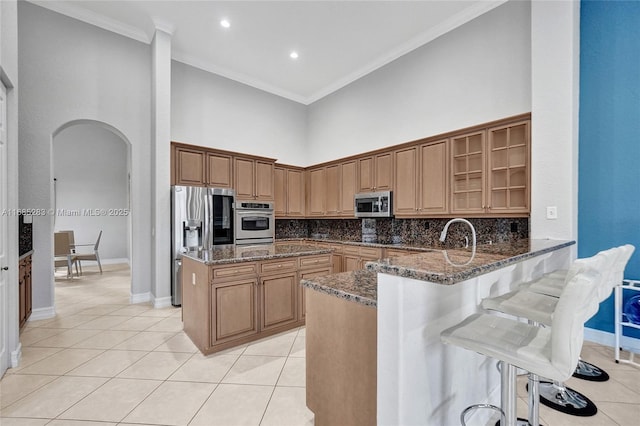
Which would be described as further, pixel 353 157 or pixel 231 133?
pixel 231 133

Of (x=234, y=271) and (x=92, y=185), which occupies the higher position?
(x=92, y=185)

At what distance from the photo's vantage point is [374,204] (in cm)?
446

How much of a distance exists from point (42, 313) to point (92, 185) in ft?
16.5

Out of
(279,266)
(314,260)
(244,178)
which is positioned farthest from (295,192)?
(279,266)

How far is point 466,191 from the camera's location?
139 inches

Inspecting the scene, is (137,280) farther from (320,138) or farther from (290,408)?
(320,138)

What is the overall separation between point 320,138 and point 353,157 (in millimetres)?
1469

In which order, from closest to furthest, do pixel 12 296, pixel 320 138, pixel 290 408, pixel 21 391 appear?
pixel 290 408 < pixel 21 391 < pixel 12 296 < pixel 320 138

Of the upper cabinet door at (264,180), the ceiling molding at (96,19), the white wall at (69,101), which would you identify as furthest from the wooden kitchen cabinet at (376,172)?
the ceiling molding at (96,19)

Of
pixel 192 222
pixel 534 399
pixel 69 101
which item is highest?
pixel 69 101

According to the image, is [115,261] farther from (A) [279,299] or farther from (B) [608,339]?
(B) [608,339]

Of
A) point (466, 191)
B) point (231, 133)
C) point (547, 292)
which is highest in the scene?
point (231, 133)

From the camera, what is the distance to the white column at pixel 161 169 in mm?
4000

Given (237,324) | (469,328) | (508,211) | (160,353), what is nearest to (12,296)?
(160,353)
